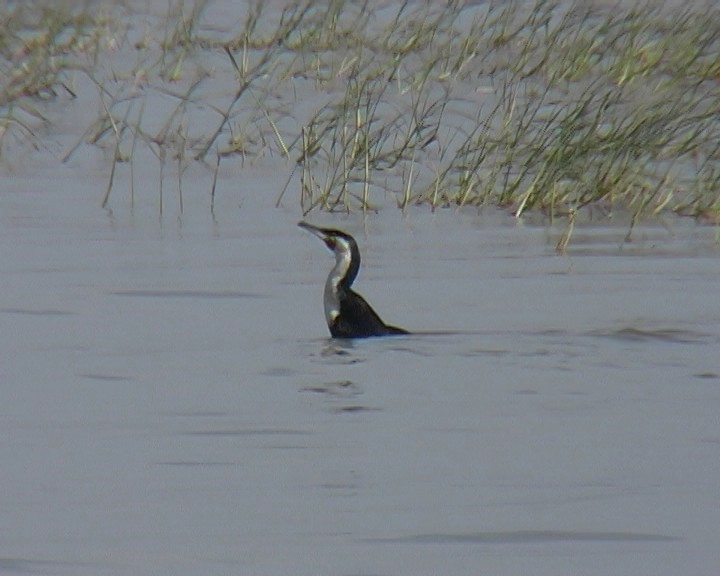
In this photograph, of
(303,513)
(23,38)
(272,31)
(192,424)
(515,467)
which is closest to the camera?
(303,513)

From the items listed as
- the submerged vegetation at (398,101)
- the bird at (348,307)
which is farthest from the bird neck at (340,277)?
the submerged vegetation at (398,101)

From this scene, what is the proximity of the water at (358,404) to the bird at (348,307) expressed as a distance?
13 centimetres

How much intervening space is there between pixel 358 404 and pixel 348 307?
1529 millimetres

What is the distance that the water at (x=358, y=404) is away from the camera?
5.25 m

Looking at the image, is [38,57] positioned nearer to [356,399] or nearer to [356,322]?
[356,322]

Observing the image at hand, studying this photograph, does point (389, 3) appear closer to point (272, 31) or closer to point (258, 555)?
point (272, 31)

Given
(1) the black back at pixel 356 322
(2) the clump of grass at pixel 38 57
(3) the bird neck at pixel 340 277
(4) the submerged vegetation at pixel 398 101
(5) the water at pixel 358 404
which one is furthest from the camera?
(2) the clump of grass at pixel 38 57

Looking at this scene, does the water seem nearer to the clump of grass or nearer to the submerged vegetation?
the submerged vegetation

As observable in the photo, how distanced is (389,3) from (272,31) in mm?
1400

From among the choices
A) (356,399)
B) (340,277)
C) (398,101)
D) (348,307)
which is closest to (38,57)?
(398,101)

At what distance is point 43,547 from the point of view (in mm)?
5156

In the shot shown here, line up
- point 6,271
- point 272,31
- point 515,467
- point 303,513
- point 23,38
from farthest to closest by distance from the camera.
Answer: point 272,31 < point 23,38 < point 6,271 < point 515,467 < point 303,513

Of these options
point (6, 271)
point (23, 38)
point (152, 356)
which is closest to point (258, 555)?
point (152, 356)

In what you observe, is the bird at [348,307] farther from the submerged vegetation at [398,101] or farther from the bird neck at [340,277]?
the submerged vegetation at [398,101]
